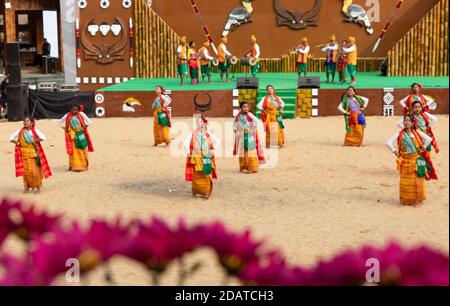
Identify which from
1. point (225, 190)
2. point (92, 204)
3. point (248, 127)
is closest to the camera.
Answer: point (92, 204)

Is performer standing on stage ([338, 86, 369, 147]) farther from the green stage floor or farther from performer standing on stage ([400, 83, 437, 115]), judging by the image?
the green stage floor

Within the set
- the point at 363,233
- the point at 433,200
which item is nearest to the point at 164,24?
the point at 433,200

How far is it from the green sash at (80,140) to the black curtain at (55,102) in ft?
29.4

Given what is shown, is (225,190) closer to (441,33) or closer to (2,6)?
(441,33)

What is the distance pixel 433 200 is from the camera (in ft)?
36.9

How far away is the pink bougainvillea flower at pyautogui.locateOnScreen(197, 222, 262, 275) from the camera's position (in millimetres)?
1622

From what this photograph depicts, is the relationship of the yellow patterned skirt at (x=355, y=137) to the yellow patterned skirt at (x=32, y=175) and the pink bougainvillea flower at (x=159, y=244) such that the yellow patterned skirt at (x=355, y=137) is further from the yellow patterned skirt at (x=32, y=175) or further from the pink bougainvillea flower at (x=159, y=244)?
the pink bougainvillea flower at (x=159, y=244)

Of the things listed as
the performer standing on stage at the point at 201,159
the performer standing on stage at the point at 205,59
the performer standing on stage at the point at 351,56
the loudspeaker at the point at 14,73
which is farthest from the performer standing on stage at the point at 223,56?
the performer standing on stage at the point at 201,159

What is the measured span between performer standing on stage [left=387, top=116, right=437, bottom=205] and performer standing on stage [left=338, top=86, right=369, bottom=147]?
5254 mm

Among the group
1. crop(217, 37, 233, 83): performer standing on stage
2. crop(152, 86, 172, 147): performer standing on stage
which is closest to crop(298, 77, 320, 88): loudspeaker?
crop(217, 37, 233, 83): performer standing on stage

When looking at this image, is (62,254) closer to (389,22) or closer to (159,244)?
(159,244)

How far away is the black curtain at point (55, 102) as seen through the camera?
75.0ft

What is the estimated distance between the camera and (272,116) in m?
16.5

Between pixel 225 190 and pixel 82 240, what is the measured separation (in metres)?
10.8
